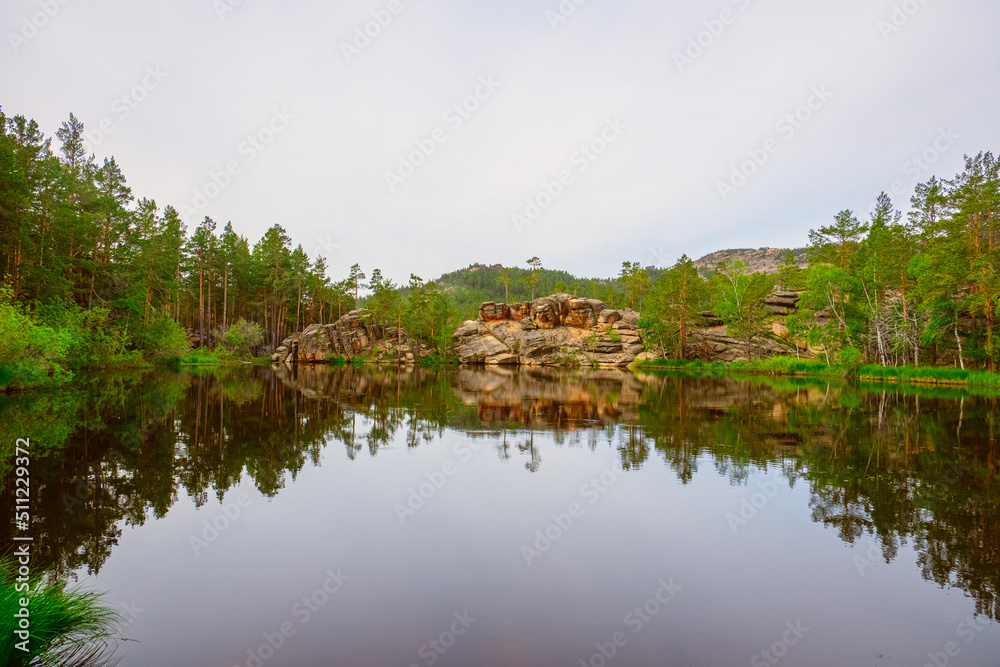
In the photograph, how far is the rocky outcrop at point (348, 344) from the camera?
267 ft

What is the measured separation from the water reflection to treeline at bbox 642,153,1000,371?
13.9 metres

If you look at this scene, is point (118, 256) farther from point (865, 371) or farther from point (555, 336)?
point (865, 371)

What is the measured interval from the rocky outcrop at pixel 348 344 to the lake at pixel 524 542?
63662 mm

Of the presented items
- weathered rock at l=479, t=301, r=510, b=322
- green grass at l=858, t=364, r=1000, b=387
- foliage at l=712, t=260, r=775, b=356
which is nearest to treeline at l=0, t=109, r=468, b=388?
weathered rock at l=479, t=301, r=510, b=322

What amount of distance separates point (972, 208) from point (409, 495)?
45.9 m

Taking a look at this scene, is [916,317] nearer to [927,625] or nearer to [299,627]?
[927,625]

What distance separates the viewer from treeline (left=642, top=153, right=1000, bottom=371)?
38.2 metres

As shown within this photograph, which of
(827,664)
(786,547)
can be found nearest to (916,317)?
(786,547)

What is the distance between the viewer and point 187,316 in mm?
83188

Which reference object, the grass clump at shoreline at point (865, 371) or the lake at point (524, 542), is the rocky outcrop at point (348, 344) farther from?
the lake at point (524, 542)

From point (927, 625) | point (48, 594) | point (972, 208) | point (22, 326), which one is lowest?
point (927, 625)

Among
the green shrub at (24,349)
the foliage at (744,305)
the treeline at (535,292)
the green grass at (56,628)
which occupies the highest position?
the treeline at (535,292)

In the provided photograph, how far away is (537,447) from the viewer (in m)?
16.8

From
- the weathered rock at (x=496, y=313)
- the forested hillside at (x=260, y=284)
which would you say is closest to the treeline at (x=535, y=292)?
the weathered rock at (x=496, y=313)
